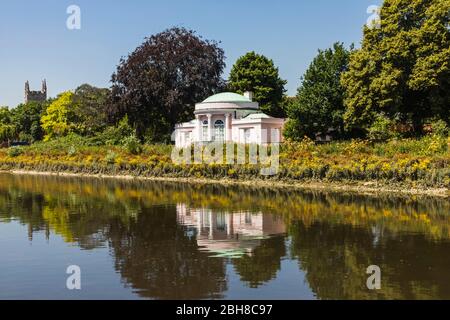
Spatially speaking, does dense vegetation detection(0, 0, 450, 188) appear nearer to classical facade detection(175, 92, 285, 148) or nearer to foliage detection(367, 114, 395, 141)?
foliage detection(367, 114, 395, 141)

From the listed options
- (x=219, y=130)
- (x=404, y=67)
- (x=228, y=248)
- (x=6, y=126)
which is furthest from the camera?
(x=6, y=126)

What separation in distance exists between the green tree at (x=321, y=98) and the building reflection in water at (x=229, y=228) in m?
22.4

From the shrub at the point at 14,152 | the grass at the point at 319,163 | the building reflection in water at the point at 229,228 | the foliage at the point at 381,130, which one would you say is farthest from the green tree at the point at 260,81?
the building reflection in water at the point at 229,228

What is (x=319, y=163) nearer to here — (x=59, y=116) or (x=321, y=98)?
(x=321, y=98)

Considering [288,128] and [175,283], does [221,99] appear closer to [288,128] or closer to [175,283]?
[288,128]

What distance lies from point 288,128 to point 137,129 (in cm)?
1734

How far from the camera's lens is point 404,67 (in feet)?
116

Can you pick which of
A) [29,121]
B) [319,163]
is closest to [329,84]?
[319,163]

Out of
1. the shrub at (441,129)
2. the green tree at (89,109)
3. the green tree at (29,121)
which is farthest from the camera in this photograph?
the green tree at (29,121)

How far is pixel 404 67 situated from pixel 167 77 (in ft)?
73.4

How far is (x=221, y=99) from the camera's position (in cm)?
4438

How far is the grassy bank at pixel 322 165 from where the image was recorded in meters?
26.9

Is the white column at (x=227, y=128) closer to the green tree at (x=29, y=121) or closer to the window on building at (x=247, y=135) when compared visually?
the window on building at (x=247, y=135)
